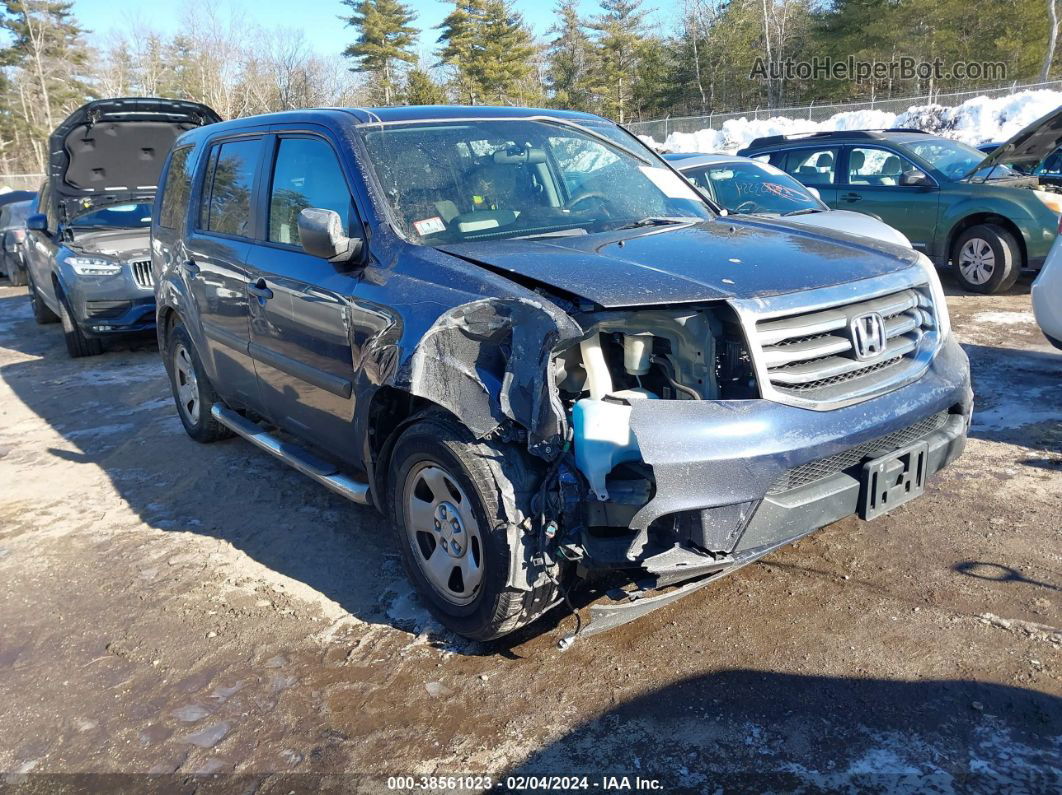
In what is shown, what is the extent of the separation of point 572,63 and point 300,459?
53.8m

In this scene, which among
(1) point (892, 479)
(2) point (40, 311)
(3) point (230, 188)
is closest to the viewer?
(1) point (892, 479)

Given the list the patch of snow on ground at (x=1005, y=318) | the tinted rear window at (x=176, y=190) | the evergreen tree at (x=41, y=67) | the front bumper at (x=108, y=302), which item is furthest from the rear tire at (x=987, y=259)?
the evergreen tree at (x=41, y=67)

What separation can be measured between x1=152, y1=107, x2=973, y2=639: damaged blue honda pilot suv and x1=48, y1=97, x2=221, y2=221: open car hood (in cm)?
643

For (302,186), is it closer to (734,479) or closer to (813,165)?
(734,479)

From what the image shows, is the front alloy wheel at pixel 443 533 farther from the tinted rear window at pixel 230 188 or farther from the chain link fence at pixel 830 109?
the chain link fence at pixel 830 109

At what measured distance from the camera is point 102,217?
950 cm

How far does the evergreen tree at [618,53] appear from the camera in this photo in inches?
2021

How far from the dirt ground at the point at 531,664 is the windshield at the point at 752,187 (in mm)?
3702

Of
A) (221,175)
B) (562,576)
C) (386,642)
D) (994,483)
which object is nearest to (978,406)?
(994,483)

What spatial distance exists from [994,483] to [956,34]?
1682 inches

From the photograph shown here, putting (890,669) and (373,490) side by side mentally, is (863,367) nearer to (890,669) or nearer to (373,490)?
(890,669)

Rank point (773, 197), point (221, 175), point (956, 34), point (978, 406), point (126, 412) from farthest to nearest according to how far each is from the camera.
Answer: point (956, 34) < point (773, 197) < point (126, 412) < point (978, 406) < point (221, 175)

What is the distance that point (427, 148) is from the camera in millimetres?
3744

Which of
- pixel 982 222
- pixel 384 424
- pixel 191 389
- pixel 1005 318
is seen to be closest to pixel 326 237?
pixel 384 424
